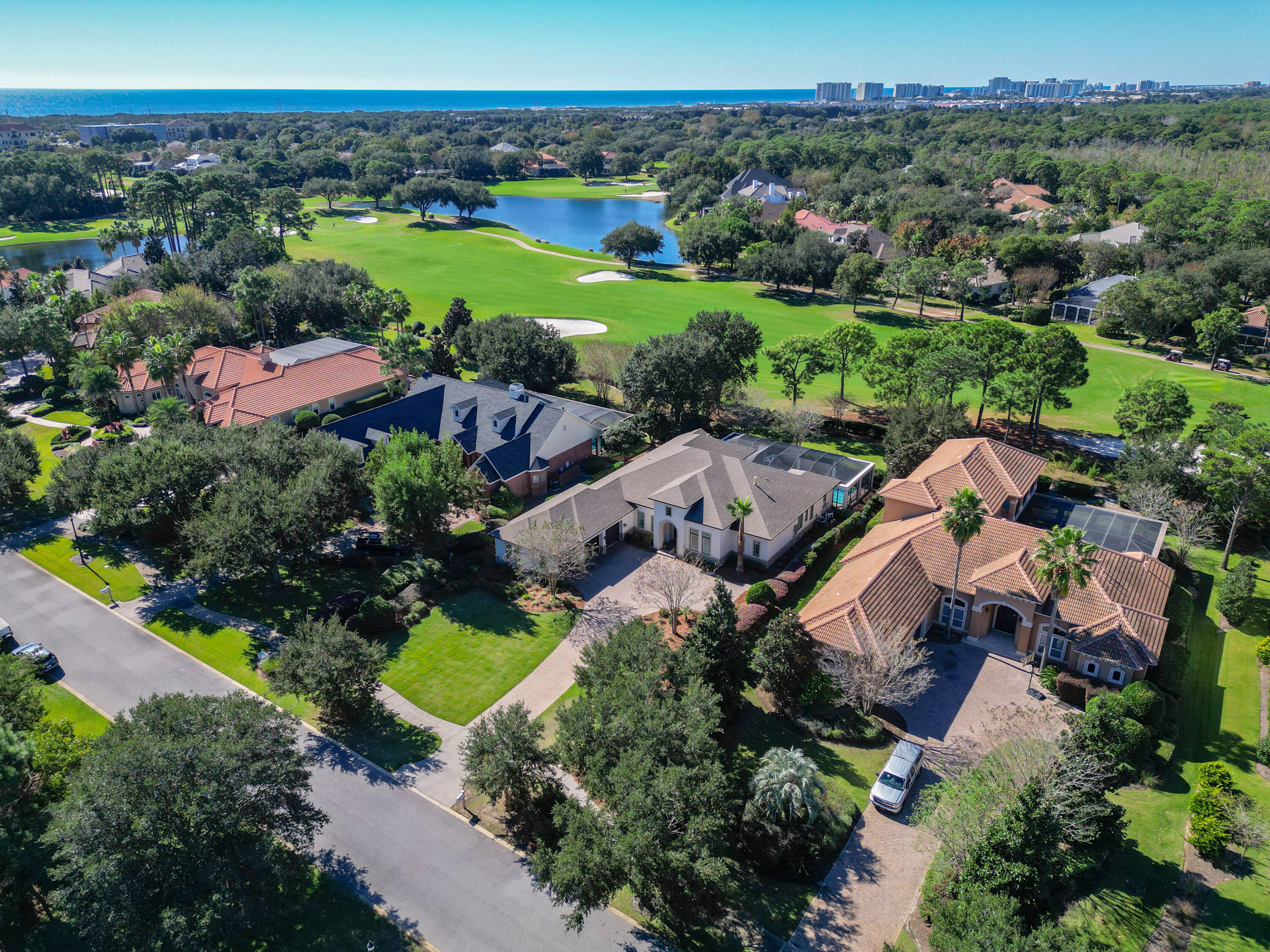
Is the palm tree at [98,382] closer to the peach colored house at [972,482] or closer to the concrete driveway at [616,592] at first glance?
the concrete driveway at [616,592]

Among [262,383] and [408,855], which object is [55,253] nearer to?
[262,383]

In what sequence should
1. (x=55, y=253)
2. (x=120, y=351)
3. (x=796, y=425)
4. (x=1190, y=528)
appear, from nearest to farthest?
(x=1190, y=528)
(x=796, y=425)
(x=120, y=351)
(x=55, y=253)

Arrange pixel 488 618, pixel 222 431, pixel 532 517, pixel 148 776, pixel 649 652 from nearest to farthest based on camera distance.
Answer: pixel 148 776 < pixel 649 652 < pixel 488 618 < pixel 532 517 < pixel 222 431

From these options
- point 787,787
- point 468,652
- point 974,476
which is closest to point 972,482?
point 974,476

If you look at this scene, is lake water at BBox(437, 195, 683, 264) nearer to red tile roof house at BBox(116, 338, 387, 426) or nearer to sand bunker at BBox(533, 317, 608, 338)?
sand bunker at BBox(533, 317, 608, 338)

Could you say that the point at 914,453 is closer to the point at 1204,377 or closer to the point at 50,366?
the point at 1204,377

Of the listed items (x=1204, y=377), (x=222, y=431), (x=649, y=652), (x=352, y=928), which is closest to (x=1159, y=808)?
(x=649, y=652)

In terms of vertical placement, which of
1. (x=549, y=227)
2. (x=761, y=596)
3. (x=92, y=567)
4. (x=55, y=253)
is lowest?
(x=92, y=567)
